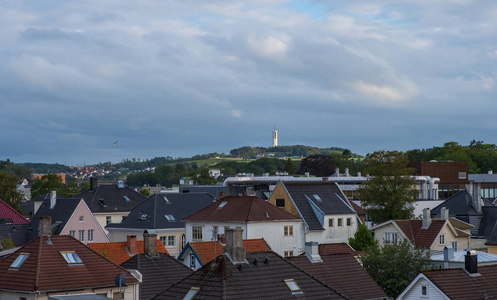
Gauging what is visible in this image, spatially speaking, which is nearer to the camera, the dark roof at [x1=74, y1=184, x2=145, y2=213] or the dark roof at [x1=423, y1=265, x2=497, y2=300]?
the dark roof at [x1=423, y1=265, x2=497, y2=300]

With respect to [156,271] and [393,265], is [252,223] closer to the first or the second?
[393,265]

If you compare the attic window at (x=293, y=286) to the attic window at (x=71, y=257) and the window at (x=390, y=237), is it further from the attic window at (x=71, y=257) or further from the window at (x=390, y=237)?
the window at (x=390, y=237)

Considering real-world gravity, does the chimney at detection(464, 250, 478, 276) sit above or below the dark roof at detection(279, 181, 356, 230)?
below

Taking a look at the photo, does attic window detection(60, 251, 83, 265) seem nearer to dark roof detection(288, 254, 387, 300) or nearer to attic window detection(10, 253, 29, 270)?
attic window detection(10, 253, 29, 270)

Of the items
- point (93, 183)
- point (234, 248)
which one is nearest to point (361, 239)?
point (234, 248)

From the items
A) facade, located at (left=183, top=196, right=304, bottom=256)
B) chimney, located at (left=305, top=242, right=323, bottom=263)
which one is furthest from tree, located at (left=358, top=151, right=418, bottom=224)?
chimney, located at (left=305, top=242, right=323, bottom=263)

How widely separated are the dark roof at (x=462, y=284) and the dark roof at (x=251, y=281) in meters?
7.60

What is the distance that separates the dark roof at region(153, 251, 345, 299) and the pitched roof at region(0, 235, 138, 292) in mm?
3790

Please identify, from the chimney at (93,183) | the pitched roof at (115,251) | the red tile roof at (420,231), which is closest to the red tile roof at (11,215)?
the chimney at (93,183)

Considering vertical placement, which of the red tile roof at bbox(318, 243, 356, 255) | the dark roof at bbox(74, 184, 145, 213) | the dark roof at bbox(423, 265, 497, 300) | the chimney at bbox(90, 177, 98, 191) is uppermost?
the chimney at bbox(90, 177, 98, 191)

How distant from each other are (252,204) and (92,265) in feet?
97.7

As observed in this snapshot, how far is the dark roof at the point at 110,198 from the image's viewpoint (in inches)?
4136

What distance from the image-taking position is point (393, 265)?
54.3 metres

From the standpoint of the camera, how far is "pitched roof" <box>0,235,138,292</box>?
38312mm
